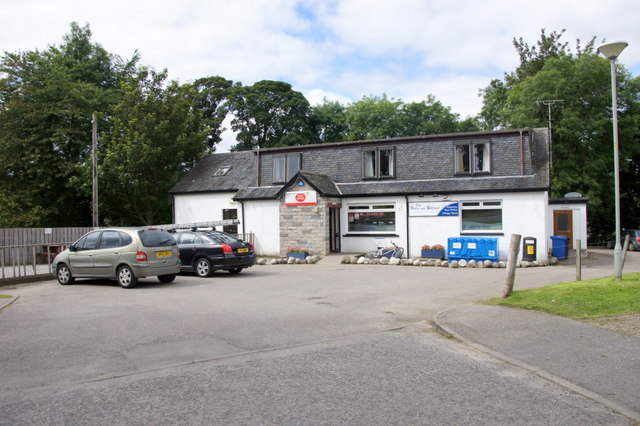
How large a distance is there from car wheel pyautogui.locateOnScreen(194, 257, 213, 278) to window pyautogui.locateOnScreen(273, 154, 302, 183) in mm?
10637

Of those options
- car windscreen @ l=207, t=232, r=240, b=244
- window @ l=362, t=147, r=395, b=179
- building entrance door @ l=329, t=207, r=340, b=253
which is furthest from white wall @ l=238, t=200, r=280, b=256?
car windscreen @ l=207, t=232, r=240, b=244

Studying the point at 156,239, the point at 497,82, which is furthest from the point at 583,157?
the point at 156,239

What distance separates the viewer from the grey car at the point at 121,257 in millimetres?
14766

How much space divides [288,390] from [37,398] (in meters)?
2.55

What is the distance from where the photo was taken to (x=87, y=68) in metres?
36.7

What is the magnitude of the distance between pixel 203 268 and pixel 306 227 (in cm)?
780

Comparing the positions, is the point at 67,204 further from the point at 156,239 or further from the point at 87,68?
the point at 156,239

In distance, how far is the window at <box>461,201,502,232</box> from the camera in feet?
75.6

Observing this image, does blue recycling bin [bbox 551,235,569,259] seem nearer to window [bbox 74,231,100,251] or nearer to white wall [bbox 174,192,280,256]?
white wall [bbox 174,192,280,256]

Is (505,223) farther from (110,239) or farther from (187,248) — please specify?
(110,239)

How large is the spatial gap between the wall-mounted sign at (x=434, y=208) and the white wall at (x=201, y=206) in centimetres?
930

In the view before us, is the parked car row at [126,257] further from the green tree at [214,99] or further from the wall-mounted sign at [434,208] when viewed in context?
the green tree at [214,99]

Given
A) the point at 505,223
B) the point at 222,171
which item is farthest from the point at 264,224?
the point at 505,223

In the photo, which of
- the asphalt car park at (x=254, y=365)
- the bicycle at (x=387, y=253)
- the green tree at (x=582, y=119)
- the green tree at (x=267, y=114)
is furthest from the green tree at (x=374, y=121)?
the asphalt car park at (x=254, y=365)
